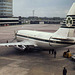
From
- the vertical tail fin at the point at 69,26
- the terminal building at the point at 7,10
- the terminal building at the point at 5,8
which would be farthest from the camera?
the terminal building at the point at 5,8

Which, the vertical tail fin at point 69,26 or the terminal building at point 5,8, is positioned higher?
the terminal building at point 5,8

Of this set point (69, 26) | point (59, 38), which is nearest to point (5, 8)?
point (69, 26)

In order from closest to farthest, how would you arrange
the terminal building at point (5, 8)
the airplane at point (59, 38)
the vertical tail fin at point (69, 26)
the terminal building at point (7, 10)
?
the airplane at point (59, 38) → the vertical tail fin at point (69, 26) → the terminal building at point (7, 10) → the terminal building at point (5, 8)

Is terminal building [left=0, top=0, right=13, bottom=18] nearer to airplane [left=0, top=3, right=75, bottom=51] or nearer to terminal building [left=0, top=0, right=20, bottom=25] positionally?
terminal building [left=0, top=0, right=20, bottom=25]

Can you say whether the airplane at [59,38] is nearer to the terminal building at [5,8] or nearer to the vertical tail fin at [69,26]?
the vertical tail fin at [69,26]

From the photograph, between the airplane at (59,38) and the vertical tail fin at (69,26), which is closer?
the airplane at (59,38)

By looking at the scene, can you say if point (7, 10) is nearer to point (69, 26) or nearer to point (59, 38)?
point (69, 26)

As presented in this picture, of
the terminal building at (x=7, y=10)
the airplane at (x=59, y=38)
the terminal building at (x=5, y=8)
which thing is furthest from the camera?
the terminal building at (x=5, y=8)

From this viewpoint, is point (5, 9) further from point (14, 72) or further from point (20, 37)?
point (14, 72)

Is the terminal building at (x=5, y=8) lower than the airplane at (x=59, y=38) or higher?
higher

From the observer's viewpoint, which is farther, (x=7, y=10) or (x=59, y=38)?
(x=7, y=10)

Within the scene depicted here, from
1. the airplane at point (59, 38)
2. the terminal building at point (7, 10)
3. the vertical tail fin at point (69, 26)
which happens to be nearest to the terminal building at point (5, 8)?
the terminal building at point (7, 10)

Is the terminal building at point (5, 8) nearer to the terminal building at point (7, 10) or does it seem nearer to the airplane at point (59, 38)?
the terminal building at point (7, 10)

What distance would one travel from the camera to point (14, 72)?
81.7ft
